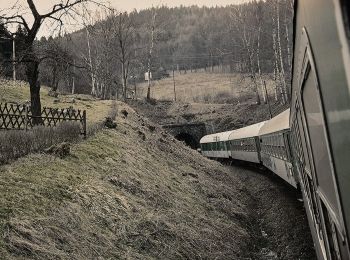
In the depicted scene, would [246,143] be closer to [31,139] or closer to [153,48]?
[31,139]

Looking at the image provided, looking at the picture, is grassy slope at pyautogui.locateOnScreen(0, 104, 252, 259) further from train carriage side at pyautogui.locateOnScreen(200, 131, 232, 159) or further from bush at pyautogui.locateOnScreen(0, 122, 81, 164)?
train carriage side at pyautogui.locateOnScreen(200, 131, 232, 159)

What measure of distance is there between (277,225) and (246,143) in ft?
47.9

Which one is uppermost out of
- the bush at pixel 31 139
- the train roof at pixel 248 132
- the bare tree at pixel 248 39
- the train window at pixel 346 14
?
the bare tree at pixel 248 39

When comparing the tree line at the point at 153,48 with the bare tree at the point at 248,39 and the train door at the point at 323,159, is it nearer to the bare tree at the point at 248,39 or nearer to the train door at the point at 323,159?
Answer: the bare tree at the point at 248,39

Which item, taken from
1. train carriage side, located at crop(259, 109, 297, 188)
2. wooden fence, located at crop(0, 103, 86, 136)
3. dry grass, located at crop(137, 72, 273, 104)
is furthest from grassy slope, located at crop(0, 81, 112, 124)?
dry grass, located at crop(137, 72, 273, 104)

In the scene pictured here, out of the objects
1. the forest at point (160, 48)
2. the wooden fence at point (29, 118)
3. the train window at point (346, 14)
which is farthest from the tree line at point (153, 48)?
the train window at point (346, 14)

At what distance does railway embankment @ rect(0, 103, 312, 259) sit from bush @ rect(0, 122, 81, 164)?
0.38 m

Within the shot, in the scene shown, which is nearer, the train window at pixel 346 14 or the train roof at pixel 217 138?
the train window at pixel 346 14

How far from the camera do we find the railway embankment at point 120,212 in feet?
28.0

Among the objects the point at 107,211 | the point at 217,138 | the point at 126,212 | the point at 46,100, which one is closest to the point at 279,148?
the point at 126,212

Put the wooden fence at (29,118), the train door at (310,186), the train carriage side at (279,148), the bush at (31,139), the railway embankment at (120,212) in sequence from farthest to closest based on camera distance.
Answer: the wooden fence at (29,118) < the train carriage side at (279,148) < the bush at (31,139) < the railway embankment at (120,212) < the train door at (310,186)

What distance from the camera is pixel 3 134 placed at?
12773mm

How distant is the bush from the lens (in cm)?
1241

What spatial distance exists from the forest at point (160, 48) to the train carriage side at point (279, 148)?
5.63m
